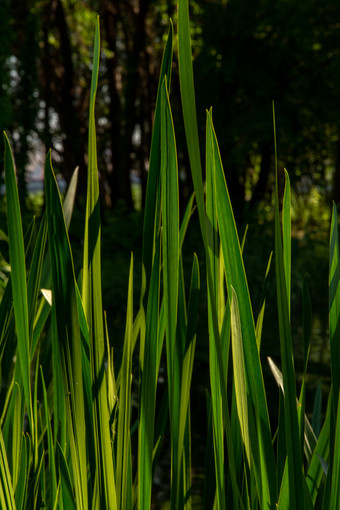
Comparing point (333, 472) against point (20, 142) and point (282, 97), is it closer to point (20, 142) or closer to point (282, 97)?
point (20, 142)

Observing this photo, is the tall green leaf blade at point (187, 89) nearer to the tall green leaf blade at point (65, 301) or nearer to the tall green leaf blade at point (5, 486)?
the tall green leaf blade at point (65, 301)

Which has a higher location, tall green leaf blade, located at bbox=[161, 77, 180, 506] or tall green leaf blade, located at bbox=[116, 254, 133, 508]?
tall green leaf blade, located at bbox=[161, 77, 180, 506]

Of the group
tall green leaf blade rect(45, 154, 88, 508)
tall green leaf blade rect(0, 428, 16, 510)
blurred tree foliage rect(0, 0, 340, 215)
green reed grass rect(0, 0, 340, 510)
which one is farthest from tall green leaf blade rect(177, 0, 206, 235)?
blurred tree foliage rect(0, 0, 340, 215)

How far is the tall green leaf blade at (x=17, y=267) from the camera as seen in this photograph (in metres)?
0.48

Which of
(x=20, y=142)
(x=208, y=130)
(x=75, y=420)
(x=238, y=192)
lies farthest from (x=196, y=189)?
(x=238, y=192)

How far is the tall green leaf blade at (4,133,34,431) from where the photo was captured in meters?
0.48

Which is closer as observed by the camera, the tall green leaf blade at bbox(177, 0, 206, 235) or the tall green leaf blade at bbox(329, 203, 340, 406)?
the tall green leaf blade at bbox(177, 0, 206, 235)

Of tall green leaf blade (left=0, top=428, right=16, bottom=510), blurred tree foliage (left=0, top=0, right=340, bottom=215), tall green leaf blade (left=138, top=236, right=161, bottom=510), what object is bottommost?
tall green leaf blade (left=0, top=428, right=16, bottom=510)

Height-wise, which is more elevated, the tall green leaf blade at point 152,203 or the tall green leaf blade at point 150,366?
the tall green leaf blade at point 152,203

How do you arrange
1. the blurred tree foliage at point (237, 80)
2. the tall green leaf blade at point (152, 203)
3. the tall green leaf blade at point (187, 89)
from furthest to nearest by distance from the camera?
the blurred tree foliage at point (237, 80)
the tall green leaf blade at point (152, 203)
the tall green leaf blade at point (187, 89)

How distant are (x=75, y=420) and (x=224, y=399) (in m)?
0.15


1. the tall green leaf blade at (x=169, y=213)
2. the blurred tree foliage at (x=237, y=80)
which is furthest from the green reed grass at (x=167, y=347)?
the blurred tree foliage at (x=237, y=80)

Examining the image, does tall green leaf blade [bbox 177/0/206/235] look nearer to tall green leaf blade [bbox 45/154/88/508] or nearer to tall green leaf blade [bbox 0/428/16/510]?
tall green leaf blade [bbox 45/154/88/508]

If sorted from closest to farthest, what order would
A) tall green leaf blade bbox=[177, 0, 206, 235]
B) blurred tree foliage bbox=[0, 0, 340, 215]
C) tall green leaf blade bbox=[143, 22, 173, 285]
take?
tall green leaf blade bbox=[177, 0, 206, 235] → tall green leaf blade bbox=[143, 22, 173, 285] → blurred tree foliage bbox=[0, 0, 340, 215]
